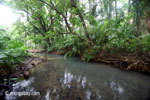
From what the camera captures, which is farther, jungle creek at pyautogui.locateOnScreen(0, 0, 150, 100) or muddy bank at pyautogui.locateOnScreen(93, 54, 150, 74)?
muddy bank at pyautogui.locateOnScreen(93, 54, 150, 74)

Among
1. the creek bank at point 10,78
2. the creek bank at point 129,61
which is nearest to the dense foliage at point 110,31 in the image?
the creek bank at point 129,61

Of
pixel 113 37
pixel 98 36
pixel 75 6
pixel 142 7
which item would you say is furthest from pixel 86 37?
pixel 142 7

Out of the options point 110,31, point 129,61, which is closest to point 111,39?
point 110,31

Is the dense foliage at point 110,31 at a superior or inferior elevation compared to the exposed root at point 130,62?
superior

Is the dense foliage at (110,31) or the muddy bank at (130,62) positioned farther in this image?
the dense foliage at (110,31)

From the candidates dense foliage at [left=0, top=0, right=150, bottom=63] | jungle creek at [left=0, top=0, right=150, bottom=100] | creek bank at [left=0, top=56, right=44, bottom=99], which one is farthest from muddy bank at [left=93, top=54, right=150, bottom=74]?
creek bank at [left=0, top=56, right=44, bottom=99]

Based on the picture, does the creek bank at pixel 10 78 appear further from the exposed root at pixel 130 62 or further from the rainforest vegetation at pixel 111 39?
the exposed root at pixel 130 62

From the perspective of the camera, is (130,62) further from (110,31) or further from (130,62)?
(110,31)

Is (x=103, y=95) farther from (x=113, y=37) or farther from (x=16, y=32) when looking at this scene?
(x=16, y=32)

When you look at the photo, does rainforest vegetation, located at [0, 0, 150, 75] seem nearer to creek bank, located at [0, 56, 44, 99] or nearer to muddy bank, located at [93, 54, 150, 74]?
muddy bank, located at [93, 54, 150, 74]

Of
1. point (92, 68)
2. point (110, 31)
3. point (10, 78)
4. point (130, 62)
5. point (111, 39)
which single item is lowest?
point (92, 68)

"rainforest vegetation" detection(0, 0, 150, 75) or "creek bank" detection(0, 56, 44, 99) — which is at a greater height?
"rainforest vegetation" detection(0, 0, 150, 75)

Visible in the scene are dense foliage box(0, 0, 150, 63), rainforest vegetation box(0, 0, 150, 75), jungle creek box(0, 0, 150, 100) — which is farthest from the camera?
dense foliage box(0, 0, 150, 63)

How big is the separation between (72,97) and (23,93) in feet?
2.88
